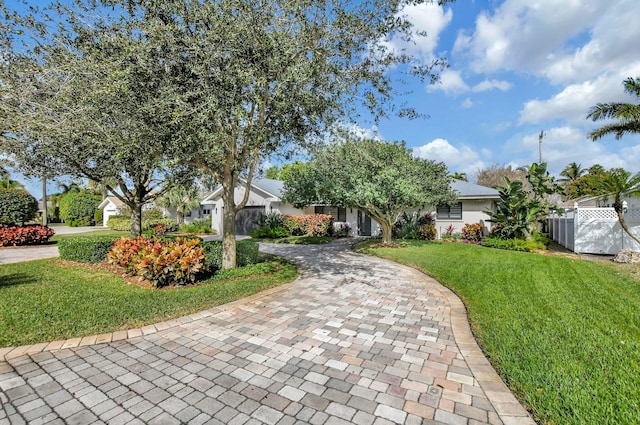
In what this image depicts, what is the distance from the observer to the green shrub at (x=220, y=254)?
9297 millimetres

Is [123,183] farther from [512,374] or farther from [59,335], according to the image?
[512,374]

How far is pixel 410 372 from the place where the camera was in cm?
370

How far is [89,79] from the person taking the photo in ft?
20.1

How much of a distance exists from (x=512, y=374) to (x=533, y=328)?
5.41ft

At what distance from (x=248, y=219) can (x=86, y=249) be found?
14.4 meters

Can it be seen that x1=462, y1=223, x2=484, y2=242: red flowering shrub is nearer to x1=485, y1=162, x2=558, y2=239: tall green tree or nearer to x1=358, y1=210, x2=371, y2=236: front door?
x1=485, y1=162, x2=558, y2=239: tall green tree

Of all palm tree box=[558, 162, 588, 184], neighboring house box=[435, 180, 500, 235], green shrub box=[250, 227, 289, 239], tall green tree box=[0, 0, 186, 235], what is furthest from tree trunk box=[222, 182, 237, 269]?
palm tree box=[558, 162, 588, 184]

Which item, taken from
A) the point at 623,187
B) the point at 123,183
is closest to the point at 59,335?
the point at 123,183

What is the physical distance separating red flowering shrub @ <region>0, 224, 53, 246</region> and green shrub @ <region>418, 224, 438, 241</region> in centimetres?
2082

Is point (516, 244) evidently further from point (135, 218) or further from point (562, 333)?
point (135, 218)

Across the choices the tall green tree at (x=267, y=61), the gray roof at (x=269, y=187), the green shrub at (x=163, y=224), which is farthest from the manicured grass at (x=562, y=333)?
the green shrub at (x=163, y=224)

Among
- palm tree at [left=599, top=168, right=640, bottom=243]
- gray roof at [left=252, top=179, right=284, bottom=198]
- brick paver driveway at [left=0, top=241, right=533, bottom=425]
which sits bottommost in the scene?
brick paver driveway at [left=0, top=241, right=533, bottom=425]

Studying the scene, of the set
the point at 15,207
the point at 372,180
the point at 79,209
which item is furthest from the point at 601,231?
the point at 79,209

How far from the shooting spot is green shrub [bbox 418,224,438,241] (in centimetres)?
1886
